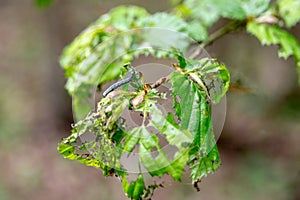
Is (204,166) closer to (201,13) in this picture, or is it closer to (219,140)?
(201,13)

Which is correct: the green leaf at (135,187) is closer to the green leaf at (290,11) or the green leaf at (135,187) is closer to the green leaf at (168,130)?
the green leaf at (168,130)

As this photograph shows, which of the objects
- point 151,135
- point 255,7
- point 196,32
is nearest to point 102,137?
point 151,135

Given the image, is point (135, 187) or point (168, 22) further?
point (168, 22)

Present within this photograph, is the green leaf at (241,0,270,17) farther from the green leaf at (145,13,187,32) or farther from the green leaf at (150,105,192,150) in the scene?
the green leaf at (150,105,192,150)

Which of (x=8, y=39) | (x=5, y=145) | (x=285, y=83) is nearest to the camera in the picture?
(x=285, y=83)

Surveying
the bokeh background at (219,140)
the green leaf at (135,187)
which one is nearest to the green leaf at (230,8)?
the green leaf at (135,187)

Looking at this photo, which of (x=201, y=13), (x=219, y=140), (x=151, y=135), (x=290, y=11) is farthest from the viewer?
(x=219, y=140)

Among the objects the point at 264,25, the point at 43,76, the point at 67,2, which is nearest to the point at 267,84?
the point at 67,2

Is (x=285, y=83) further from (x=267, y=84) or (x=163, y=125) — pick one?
(x=163, y=125)
